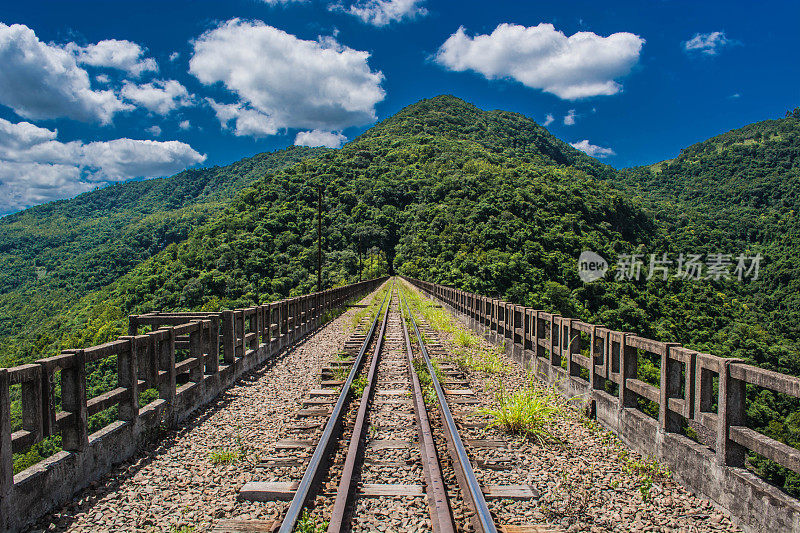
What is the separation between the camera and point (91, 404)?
4.28 meters

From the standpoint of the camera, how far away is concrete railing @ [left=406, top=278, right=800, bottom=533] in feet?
10.8

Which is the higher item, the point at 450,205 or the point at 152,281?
the point at 450,205

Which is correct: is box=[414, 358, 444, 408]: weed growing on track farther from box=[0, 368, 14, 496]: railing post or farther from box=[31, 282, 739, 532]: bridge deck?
box=[0, 368, 14, 496]: railing post

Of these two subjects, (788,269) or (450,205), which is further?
(450,205)

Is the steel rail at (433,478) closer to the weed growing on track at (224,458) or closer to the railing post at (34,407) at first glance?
the weed growing on track at (224,458)

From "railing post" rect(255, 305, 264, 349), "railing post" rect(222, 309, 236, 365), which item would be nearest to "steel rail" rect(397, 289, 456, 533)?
"railing post" rect(222, 309, 236, 365)

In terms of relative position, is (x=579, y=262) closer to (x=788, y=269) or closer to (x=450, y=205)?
(x=450, y=205)

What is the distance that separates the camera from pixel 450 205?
91.6 metres

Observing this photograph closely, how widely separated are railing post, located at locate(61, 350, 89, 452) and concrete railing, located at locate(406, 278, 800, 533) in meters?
5.20

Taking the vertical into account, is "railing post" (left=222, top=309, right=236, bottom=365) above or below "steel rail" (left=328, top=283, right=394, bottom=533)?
above

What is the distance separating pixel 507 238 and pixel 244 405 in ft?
185

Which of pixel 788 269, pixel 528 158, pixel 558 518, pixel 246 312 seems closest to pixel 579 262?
pixel 788 269

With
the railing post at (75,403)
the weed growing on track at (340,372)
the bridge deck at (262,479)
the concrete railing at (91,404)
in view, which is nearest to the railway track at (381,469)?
the bridge deck at (262,479)

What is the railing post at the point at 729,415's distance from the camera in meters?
3.67
